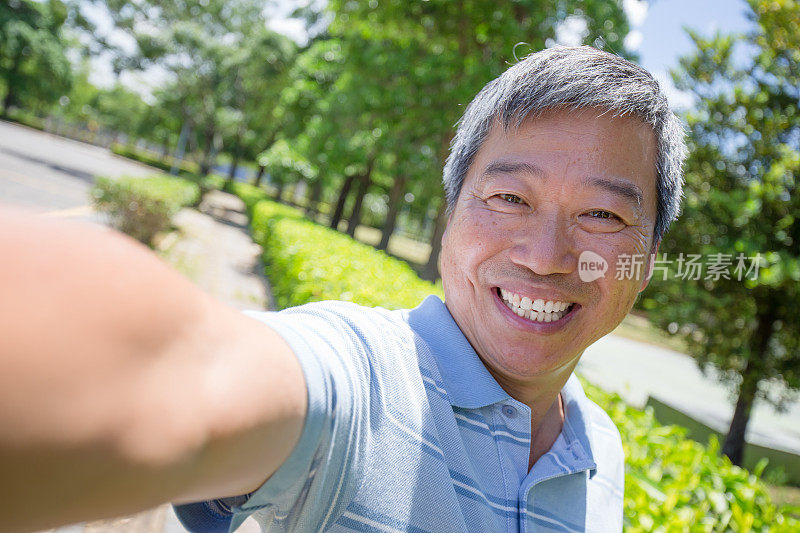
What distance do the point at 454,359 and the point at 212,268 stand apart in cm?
1008

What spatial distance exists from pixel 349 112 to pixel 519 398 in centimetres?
1044

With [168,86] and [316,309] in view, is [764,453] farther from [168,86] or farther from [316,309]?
[168,86]

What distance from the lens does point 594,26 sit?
9.16 metres

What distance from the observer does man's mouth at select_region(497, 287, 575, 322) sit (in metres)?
1.15

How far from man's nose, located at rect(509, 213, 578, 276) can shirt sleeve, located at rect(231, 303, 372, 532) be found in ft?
1.52

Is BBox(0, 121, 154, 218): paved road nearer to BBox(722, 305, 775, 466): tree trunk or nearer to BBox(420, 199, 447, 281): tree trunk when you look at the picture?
BBox(420, 199, 447, 281): tree trunk

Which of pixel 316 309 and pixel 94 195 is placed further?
pixel 94 195

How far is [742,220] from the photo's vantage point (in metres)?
5.07

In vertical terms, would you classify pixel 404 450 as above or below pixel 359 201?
below

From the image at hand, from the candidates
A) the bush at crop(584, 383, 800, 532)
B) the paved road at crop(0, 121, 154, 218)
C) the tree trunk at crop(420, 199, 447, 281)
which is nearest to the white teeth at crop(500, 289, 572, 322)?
the bush at crop(584, 383, 800, 532)

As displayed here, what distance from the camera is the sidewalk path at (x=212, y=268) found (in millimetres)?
2865

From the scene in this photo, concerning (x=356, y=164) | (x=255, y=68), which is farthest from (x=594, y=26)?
(x=255, y=68)

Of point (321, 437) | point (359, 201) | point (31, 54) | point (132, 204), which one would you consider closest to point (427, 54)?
point (132, 204)

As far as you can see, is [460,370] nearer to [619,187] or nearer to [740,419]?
[619,187]
